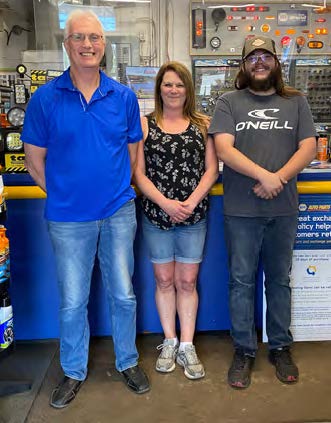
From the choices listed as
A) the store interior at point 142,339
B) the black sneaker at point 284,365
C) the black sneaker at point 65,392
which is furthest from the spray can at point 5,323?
the black sneaker at point 284,365

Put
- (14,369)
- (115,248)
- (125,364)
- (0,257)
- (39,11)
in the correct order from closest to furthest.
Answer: (0,257), (115,248), (125,364), (14,369), (39,11)

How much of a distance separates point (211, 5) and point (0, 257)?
12.8 ft

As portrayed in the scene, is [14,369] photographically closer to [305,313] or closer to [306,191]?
[305,313]

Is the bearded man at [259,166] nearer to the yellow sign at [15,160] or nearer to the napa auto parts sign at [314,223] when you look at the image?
the napa auto parts sign at [314,223]

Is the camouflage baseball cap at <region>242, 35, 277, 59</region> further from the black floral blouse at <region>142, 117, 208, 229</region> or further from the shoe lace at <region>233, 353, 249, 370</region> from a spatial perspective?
the shoe lace at <region>233, 353, 249, 370</region>

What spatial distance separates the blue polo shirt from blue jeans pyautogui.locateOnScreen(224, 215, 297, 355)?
1.90ft

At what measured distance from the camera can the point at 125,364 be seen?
2.25 m

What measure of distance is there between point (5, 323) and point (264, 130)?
4.36 ft

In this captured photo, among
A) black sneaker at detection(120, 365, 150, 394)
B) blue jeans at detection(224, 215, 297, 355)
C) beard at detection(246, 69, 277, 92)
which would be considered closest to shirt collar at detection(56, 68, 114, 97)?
beard at detection(246, 69, 277, 92)

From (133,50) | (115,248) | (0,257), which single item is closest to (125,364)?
(115,248)

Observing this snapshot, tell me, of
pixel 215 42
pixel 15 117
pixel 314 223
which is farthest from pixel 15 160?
pixel 215 42

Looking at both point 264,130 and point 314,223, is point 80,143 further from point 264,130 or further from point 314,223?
point 314,223

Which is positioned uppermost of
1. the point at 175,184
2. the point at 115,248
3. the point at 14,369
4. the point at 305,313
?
the point at 175,184

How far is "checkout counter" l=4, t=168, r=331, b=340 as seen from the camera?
2467 millimetres
